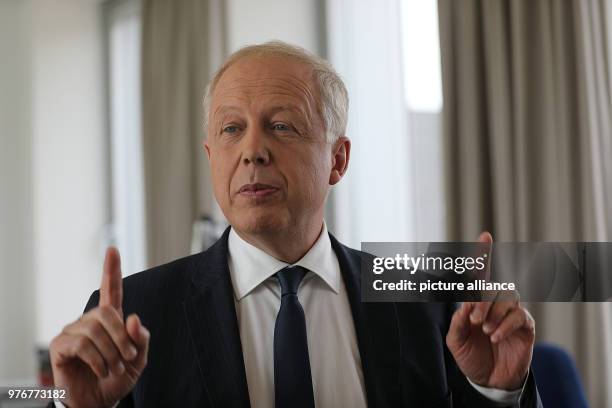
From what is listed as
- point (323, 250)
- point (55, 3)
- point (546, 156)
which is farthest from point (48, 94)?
point (323, 250)

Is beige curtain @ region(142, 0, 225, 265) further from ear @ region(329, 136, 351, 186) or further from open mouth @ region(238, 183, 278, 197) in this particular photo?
open mouth @ region(238, 183, 278, 197)

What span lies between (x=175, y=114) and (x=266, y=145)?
354 cm

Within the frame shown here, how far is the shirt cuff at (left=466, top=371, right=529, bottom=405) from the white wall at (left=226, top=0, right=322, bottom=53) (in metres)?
3.38

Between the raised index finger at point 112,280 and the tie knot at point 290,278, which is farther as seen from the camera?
the tie knot at point 290,278

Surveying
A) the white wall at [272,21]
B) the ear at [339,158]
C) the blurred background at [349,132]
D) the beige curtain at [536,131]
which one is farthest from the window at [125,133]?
the ear at [339,158]

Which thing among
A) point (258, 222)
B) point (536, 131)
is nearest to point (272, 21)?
point (536, 131)

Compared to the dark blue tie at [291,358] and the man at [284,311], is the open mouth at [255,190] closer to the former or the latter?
the man at [284,311]

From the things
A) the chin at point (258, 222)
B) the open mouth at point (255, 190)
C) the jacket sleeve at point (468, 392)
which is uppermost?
the open mouth at point (255, 190)

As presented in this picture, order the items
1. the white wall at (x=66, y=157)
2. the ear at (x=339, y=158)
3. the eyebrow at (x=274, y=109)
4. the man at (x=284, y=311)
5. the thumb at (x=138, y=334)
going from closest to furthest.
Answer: the thumb at (x=138, y=334) → the man at (x=284, y=311) → the eyebrow at (x=274, y=109) → the ear at (x=339, y=158) → the white wall at (x=66, y=157)

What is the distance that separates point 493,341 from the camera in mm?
1010

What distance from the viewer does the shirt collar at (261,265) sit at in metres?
1.26

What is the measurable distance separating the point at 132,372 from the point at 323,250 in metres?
0.42

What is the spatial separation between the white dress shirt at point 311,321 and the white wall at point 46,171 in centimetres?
429

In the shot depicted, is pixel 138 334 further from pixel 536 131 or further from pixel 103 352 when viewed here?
pixel 536 131
